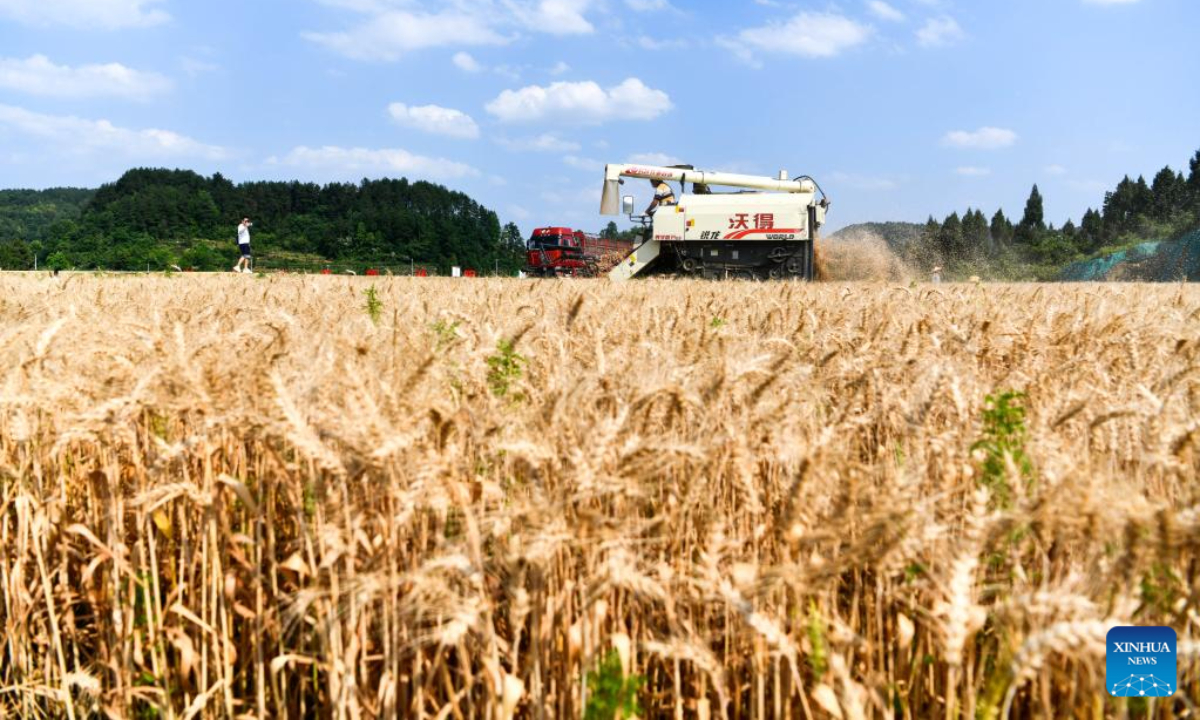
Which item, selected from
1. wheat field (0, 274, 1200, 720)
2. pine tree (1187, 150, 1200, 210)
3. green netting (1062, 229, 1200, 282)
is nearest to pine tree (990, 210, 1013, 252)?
pine tree (1187, 150, 1200, 210)

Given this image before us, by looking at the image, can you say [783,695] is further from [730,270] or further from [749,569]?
[730,270]

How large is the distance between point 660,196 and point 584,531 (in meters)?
20.7

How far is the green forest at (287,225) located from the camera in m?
76.8

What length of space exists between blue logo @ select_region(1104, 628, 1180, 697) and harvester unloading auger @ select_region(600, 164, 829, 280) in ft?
62.2

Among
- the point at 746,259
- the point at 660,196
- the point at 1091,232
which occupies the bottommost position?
the point at 746,259

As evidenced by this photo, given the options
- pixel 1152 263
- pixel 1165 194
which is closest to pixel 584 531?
pixel 1152 263

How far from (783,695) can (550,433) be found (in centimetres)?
76

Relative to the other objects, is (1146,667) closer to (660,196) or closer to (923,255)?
(660,196)

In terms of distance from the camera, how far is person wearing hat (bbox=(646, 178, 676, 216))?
21469 mm

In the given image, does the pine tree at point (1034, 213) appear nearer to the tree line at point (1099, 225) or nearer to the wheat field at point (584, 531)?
the tree line at point (1099, 225)

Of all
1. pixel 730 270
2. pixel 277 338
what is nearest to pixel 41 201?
pixel 730 270

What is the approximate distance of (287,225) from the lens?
89.6 metres

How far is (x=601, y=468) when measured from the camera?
5.62 ft

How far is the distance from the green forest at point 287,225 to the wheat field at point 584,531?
202 ft
